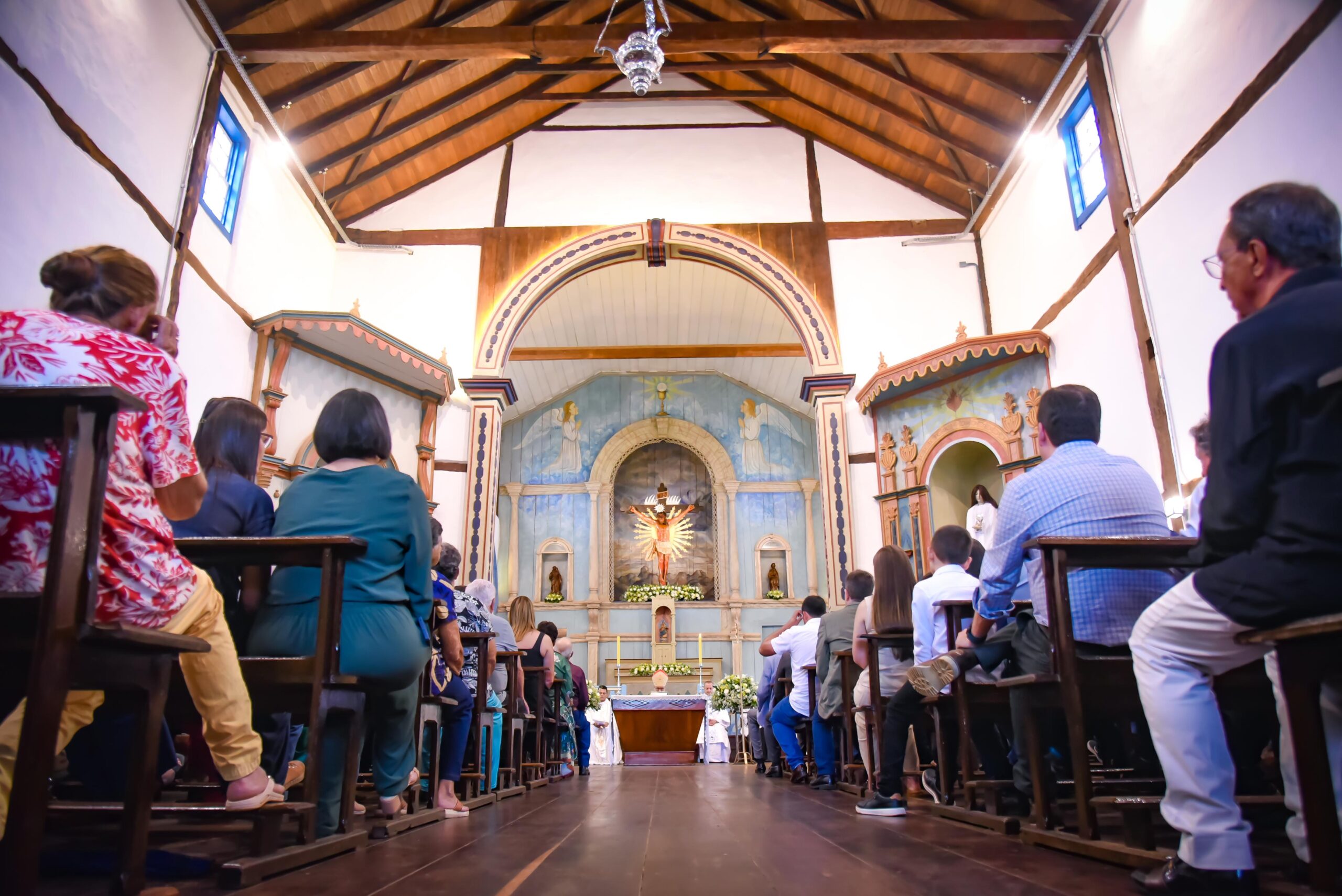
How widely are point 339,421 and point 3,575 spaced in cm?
90

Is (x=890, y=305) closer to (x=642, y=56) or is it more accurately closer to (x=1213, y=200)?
(x=1213, y=200)

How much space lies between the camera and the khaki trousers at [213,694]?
1595 mm

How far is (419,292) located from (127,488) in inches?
304

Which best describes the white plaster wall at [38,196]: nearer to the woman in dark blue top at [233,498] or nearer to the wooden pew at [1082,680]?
the woman in dark blue top at [233,498]

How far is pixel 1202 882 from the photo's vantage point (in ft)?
4.64

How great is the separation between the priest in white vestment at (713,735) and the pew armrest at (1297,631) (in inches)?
323

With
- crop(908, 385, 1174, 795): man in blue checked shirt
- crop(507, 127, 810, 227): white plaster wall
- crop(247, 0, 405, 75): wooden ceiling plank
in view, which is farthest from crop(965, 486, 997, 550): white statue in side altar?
crop(247, 0, 405, 75): wooden ceiling plank

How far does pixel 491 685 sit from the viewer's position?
174 inches

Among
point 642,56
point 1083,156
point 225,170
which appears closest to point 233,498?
point 642,56

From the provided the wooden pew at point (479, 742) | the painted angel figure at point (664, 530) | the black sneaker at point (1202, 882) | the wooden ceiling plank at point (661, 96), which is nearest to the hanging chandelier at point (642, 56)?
the wooden ceiling plank at point (661, 96)

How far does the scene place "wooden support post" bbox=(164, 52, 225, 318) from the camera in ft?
19.2

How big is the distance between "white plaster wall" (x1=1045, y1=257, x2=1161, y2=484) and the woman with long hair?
2856mm

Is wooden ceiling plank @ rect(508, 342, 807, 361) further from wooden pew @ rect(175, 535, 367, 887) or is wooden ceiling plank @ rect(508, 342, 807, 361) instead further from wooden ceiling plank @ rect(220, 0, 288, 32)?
wooden pew @ rect(175, 535, 367, 887)

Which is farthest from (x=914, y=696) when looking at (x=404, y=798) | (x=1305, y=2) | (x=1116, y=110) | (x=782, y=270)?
(x=782, y=270)
